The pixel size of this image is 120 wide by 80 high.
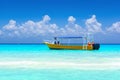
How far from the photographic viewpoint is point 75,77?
10.5 meters

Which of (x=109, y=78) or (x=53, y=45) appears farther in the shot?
(x=53, y=45)

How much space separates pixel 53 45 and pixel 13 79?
26348mm

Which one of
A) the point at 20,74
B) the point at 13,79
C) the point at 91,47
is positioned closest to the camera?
the point at 13,79

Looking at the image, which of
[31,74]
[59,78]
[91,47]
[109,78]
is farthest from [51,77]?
[91,47]

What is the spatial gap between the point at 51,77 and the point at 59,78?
37 cm

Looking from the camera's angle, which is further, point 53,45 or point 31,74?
point 53,45

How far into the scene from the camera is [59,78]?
1031 cm

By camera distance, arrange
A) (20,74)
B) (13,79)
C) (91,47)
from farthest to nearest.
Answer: (91,47) < (20,74) < (13,79)

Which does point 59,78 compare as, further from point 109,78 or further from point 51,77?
point 109,78

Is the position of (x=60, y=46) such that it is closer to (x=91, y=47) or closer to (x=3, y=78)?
(x=91, y=47)

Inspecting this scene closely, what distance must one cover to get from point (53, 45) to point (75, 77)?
85.5ft

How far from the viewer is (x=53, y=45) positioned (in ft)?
120

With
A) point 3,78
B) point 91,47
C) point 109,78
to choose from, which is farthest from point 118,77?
point 91,47

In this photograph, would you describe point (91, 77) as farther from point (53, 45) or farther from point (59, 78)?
point (53, 45)
